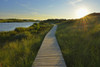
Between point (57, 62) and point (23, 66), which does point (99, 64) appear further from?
point (23, 66)

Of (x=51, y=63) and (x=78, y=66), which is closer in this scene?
(x=78, y=66)

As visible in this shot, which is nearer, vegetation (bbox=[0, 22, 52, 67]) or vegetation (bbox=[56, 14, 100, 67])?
vegetation (bbox=[56, 14, 100, 67])

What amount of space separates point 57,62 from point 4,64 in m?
2.44

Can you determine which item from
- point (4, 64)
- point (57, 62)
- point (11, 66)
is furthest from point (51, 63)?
point (4, 64)

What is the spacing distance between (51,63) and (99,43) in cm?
358

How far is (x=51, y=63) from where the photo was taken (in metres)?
3.00

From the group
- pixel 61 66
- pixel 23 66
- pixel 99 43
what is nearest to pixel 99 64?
pixel 61 66

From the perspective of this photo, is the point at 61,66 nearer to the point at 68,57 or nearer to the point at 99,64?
the point at 68,57

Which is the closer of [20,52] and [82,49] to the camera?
[82,49]

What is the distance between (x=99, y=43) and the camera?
15.0 ft

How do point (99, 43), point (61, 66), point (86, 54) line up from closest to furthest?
1. point (61, 66)
2. point (86, 54)
3. point (99, 43)

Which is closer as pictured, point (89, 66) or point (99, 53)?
point (89, 66)

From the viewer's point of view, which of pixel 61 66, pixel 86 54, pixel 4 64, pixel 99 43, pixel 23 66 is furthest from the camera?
pixel 99 43

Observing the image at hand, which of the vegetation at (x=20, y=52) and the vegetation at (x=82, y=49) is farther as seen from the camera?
the vegetation at (x=20, y=52)
